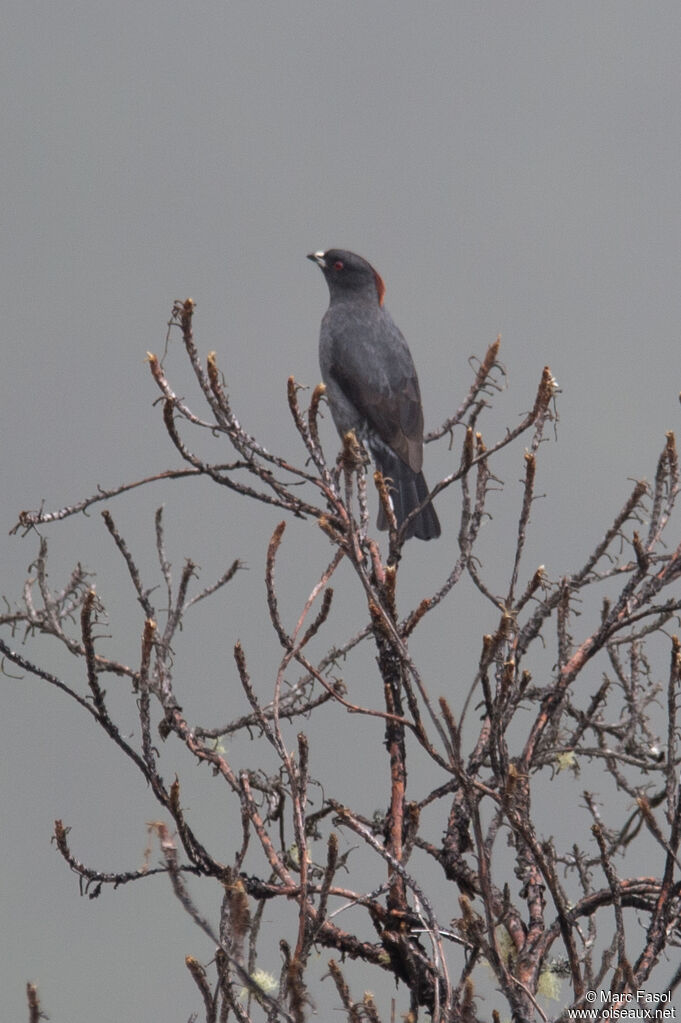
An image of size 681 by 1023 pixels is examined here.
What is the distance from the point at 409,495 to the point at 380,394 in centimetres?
84

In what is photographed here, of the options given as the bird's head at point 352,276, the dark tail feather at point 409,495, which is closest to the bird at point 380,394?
the dark tail feather at point 409,495

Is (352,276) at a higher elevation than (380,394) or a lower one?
higher

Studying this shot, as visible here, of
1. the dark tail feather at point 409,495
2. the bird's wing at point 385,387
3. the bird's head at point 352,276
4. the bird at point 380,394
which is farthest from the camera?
the bird's head at point 352,276

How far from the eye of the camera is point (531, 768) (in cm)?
421

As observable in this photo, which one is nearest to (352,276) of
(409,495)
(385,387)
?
(385,387)

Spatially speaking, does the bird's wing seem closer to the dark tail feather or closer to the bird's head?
the dark tail feather

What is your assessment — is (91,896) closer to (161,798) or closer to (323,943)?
(161,798)

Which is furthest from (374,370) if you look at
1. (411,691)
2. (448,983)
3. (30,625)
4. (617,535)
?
(448,983)

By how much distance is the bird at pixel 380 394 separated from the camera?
741 centimetres

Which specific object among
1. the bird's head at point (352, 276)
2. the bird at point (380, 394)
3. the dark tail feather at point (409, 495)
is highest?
the bird's head at point (352, 276)

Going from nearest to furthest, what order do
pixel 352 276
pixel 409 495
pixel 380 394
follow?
pixel 409 495
pixel 380 394
pixel 352 276

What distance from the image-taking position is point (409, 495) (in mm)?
7309

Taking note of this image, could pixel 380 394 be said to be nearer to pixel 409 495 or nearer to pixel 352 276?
pixel 409 495

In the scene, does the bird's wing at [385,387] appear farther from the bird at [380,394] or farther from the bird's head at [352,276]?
the bird's head at [352,276]
